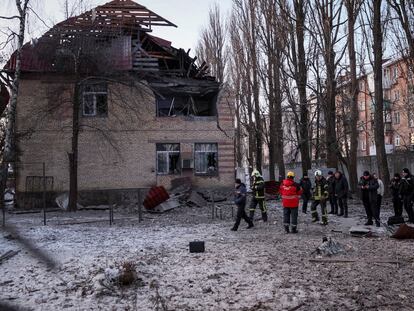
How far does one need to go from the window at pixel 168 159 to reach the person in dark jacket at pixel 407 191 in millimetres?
14621

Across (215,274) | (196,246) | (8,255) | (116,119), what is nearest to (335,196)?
(196,246)

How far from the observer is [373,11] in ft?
71.4

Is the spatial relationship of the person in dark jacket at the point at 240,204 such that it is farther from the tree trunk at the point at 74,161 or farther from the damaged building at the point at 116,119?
the damaged building at the point at 116,119

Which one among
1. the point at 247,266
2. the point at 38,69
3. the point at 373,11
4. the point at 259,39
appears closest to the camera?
the point at 247,266

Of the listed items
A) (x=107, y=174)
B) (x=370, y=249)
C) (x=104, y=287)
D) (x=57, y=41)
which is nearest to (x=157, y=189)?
(x=107, y=174)

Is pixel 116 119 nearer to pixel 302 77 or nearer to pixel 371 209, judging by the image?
pixel 302 77

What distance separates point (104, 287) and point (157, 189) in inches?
518

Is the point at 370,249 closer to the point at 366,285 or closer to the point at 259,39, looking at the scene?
the point at 366,285

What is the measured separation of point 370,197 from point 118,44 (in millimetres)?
17246

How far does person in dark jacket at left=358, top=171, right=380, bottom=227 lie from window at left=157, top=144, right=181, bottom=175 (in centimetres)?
1376

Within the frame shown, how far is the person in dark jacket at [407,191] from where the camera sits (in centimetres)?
1307

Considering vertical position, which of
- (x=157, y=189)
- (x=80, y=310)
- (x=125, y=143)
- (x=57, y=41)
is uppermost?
(x=57, y=41)

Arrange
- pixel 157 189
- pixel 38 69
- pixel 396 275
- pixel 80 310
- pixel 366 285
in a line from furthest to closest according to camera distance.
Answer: pixel 38 69
pixel 157 189
pixel 396 275
pixel 366 285
pixel 80 310

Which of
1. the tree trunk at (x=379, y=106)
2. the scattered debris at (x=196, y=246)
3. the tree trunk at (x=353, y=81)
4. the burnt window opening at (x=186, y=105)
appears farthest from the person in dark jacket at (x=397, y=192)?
the burnt window opening at (x=186, y=105)
